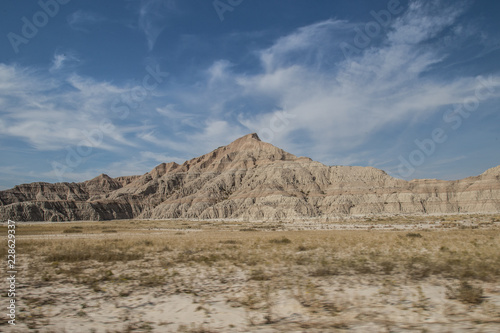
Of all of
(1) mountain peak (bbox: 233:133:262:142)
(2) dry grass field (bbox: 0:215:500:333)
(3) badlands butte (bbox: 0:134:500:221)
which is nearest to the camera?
(2) dry grass field (bbox: 0:215:500:333)

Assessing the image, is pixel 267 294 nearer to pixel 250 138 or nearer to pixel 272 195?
pixel 272 195

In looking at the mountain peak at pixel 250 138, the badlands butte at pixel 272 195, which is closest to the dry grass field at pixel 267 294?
the badlands butte at pixel 272 195

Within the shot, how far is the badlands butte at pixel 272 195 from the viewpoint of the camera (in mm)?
104000

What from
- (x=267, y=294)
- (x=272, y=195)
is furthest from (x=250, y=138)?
(x=267, y=294)

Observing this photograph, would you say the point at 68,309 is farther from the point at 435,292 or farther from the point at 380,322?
the point at 435,292

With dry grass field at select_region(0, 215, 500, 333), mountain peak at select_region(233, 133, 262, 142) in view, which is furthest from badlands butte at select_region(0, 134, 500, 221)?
dry grass field at select_region(0, 215, 500, 333)

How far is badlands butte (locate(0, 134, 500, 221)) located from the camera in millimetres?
104000

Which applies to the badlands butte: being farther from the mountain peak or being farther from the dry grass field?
the dry grass field

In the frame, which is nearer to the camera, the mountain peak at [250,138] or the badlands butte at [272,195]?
the badlands butte at [272,195]

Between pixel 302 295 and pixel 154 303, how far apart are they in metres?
4.00

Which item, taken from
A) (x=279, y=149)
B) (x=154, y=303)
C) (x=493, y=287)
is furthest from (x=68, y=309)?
(x=279, y=149)

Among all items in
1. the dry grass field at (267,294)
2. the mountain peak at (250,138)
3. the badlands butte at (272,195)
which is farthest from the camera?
the mountain peak at (250,138)

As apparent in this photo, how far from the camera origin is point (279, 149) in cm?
16462

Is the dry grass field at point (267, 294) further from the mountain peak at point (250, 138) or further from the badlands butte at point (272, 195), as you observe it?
the mountain peak at point (250, 138)
